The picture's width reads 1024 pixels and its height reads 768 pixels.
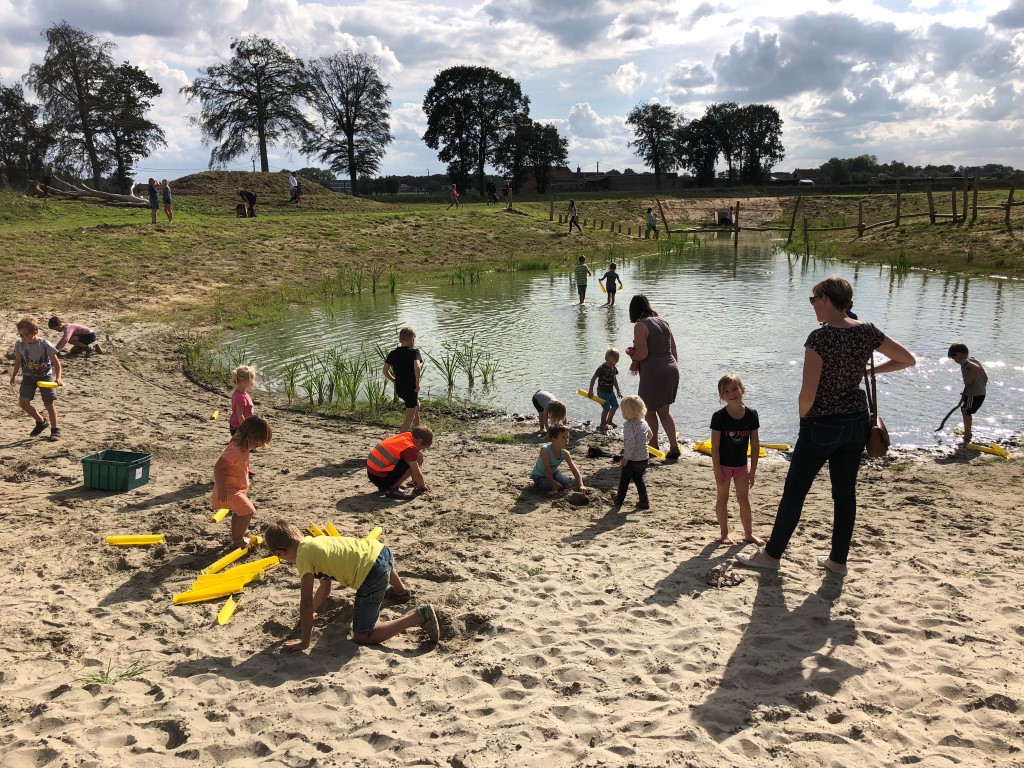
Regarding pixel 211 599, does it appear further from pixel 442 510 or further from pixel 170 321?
pixel 170 321

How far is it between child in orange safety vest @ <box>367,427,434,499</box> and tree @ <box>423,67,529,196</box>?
66.0 m

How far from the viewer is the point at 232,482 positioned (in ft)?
22.0

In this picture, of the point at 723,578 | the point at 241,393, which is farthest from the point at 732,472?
the point at 241,393

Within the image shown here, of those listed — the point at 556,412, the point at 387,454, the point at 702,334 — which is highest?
the point at 556,412

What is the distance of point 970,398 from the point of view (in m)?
9.89

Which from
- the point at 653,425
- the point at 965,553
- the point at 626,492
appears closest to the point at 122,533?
the point at 626,492

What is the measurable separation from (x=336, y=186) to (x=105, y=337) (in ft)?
218

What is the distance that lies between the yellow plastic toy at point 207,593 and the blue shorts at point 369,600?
1.22 m

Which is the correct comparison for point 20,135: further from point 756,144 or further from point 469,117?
point 756,144

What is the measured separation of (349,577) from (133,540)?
8.81ft

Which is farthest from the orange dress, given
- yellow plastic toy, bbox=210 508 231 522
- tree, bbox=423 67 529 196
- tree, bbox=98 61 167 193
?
tree, bbox=423 67 529 196

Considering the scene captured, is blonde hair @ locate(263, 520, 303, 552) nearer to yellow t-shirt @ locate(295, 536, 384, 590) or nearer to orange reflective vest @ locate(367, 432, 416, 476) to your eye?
yellow t-shirt @ locate(295, 536, 384, 590)

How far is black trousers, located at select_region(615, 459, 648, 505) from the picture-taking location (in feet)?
25.0

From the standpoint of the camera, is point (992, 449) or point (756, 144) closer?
point (992, 449)
